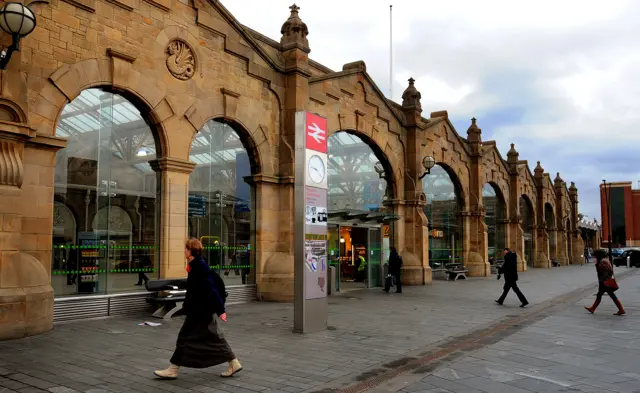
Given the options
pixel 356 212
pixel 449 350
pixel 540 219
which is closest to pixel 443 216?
pixel 356 212

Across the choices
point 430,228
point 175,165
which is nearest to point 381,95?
point 430,228

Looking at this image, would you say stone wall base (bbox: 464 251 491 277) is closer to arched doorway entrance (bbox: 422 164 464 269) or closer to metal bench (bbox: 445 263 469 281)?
arched doorway entrance (bbox: 422 164 464 269)

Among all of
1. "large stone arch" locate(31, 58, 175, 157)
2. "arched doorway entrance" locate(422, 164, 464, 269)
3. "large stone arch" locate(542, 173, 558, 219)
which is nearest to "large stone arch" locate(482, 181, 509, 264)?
"arched doorway entrance" locate(422, 164, 464, 269)

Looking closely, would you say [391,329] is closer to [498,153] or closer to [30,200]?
[30,200]

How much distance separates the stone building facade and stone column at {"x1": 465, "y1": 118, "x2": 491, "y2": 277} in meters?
6.98

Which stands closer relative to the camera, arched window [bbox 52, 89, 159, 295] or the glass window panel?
arched window [bbox 52, 89, 159, 295]

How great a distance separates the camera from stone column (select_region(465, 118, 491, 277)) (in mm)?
27922

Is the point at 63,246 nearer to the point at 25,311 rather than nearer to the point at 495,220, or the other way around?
the point at 25,311

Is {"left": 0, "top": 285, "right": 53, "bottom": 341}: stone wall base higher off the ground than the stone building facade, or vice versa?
the stone building facade

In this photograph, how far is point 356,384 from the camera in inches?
248

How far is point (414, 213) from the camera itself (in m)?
22.1

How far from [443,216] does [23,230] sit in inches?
821

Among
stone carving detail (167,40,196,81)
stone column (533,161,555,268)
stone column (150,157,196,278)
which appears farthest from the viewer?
stone column (533,161,555,268)

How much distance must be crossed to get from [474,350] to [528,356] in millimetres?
790
